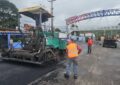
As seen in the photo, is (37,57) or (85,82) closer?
(85,82)

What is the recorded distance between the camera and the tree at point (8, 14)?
46550mm

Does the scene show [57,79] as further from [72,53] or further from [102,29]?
[102,29]

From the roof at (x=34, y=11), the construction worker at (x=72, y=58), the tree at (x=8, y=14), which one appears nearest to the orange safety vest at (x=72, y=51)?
the construction worker at (x=72, y=58)

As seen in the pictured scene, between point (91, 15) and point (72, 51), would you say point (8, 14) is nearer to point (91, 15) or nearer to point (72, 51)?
point (91, 15)

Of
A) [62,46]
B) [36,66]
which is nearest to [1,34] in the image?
[62,46]

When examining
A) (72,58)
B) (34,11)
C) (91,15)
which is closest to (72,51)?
(72,58)

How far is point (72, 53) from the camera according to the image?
8438mm

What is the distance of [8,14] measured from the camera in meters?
50.8

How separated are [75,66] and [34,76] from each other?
189 cm

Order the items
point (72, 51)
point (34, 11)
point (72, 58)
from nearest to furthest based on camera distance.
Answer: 1. point (72, 58)
2. point (72, 51)
3. point (34, 11)

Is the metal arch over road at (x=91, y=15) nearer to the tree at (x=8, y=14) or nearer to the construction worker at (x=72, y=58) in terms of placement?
the tree at (x=8, y=14)

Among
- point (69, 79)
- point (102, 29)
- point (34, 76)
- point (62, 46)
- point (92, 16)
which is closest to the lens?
point (69, 79)

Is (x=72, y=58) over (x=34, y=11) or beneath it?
beneath

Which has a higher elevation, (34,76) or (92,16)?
(92,16)
